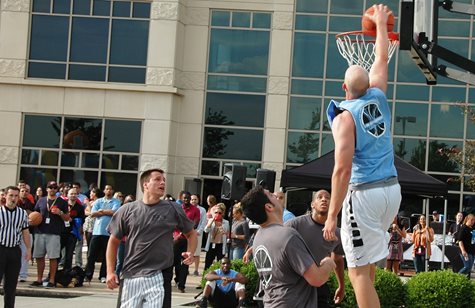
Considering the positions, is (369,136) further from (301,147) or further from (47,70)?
(47,70)

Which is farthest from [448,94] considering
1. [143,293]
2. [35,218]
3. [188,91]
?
[143,293]

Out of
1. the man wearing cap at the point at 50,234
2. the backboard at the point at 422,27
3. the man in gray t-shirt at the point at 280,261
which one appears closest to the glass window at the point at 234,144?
the man wearing cap at the point at 50,234

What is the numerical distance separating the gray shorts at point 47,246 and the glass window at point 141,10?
607 inches

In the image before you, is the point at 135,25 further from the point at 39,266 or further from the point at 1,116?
the point at 39,266

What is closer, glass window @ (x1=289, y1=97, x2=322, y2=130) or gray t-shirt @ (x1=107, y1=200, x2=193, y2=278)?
gray t-shirt @ (x1=107, y1=200, x2=193, y2=278)

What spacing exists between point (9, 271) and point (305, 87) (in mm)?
20557

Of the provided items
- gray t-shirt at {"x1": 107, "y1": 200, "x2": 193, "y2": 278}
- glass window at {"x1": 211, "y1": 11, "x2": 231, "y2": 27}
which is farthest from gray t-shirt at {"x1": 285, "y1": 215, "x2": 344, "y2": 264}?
glass window at {"x1": 211, "y1": 11, "x2": 231, "y2": 27}

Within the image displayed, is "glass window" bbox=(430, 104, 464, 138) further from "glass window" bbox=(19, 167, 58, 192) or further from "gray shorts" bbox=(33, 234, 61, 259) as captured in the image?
"gray shorts" bbox=(33, 234, 61, 259)

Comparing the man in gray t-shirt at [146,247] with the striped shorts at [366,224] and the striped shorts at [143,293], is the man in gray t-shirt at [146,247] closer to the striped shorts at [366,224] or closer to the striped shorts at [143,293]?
the striped shorts at [143,293]

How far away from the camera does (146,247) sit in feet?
29.9

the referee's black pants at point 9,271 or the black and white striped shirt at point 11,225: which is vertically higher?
the black and white striped shirt at point 11,225

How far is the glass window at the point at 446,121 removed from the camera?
32.1 meters

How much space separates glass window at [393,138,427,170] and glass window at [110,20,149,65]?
9639 mm

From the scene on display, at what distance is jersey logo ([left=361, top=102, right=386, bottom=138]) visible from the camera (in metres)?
6.84
